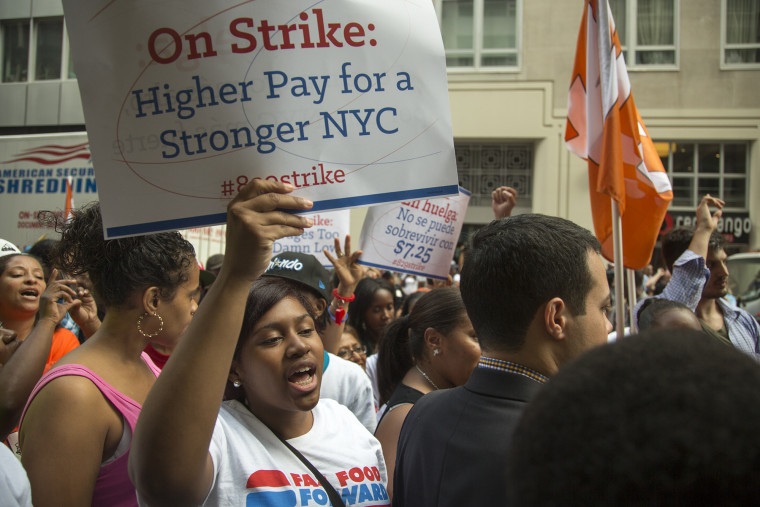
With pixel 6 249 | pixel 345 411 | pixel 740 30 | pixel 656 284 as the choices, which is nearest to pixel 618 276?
pixel 345 411

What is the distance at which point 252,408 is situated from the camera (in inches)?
83.4

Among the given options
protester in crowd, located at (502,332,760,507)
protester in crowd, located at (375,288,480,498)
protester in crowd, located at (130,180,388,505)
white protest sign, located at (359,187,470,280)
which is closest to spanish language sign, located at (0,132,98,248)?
white protest sign, located at (359,187,470,280)

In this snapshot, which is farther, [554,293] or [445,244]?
[445,244]

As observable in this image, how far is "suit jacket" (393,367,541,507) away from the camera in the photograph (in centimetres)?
147

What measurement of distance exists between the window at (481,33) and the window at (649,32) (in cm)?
276

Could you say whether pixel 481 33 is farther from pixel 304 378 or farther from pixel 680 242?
pixel 304 378

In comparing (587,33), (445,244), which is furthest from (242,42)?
(445,244)

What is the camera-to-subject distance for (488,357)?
Answer: 1713 millimetres

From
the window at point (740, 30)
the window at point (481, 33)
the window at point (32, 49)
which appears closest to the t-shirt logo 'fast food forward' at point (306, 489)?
the window at point (481, 33)

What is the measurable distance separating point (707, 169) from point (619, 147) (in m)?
16.0

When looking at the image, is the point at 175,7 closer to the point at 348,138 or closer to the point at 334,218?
the point at 348,138

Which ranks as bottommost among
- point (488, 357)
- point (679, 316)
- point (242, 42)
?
point (679, 316)

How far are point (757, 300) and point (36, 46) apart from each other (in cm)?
1915

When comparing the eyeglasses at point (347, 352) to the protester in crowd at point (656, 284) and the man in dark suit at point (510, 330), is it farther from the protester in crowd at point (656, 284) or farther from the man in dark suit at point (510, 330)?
the protester in crowd at point (656, 284)
